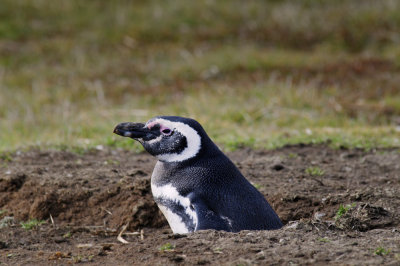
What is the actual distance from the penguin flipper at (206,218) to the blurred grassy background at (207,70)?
2.77m

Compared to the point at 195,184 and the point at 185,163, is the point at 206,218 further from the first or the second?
the point at 185,163

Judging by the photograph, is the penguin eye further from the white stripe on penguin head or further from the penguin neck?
the penguin neck

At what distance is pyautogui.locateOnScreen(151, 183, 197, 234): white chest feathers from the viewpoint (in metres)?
3.72

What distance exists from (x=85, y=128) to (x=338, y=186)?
12.3 ft

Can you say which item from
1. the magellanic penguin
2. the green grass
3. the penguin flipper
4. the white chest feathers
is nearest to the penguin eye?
the magellanic penguin

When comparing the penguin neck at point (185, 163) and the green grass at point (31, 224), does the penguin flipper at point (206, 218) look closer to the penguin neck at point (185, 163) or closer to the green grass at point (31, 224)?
the penguin neck at point (185, 163)

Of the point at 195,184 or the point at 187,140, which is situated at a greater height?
the point at 187,140

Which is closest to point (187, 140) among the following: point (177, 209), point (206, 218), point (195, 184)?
point (195, 184)

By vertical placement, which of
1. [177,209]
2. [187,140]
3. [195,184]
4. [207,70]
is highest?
[187,140]

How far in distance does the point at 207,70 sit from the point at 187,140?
8290 millimetres

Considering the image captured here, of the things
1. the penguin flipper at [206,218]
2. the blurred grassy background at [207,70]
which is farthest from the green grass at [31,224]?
the blurred grassy background at [207,70]

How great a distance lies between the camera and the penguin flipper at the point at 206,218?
349cm

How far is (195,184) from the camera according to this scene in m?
3.79

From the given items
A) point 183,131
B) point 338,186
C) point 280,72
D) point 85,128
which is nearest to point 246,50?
point 280,72
